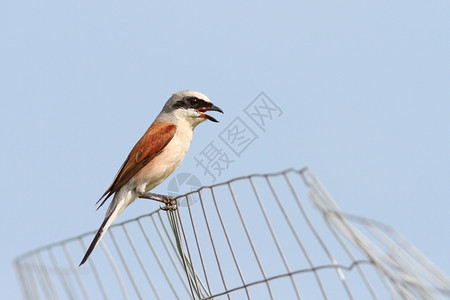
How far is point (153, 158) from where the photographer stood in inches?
227

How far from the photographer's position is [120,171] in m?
5.82

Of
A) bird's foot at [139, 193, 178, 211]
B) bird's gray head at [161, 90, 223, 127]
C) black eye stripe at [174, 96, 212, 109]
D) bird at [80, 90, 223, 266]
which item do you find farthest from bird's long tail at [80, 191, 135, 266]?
black eye stripe at [174, 96, 212, 109]

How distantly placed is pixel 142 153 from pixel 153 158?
105 millimetres

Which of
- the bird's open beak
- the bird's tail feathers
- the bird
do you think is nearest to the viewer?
the bird's tail feathers

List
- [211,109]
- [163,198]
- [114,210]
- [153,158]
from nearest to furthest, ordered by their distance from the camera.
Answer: [163,198], [114,210], [153,158], [211,109]

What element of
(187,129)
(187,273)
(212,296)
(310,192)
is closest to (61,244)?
(187,273)

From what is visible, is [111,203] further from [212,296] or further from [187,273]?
[212,296]

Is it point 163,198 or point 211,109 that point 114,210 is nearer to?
point 163,198

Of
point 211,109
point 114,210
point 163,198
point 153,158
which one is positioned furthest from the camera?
point 211,109

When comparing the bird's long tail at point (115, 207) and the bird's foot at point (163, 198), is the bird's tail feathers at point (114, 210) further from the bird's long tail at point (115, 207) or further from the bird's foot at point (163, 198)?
the bird's foot at point (163, 198)

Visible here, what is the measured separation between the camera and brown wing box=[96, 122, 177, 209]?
18.7 feet

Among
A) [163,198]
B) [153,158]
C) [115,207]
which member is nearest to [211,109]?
[153,158]

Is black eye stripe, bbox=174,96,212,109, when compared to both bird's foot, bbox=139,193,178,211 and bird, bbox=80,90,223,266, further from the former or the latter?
bird's foot, bbox=139,193,178,211

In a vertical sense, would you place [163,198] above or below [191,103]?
below
